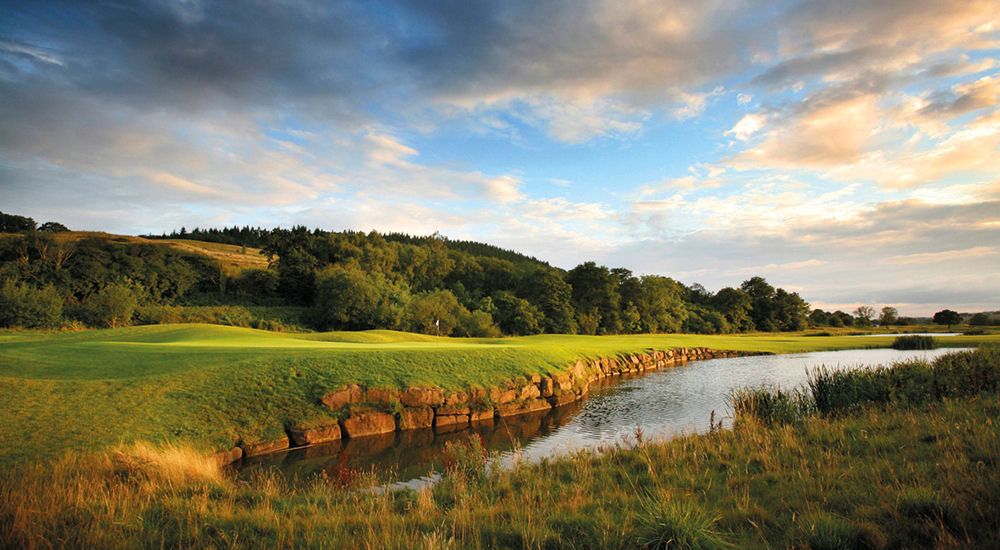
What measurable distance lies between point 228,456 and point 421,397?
6196mm

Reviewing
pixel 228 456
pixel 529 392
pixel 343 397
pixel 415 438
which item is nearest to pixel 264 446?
pixel 228 456

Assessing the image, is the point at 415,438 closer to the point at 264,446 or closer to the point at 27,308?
the point at 264,446

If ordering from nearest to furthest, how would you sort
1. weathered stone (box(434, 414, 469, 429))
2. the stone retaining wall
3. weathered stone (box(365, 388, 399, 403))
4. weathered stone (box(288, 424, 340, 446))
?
weathered stone (box(288, 424, 340, 446)), the stone retaining wall, weathered stone (box(365, 388, 399, 403)), weathered stone (box(434, 414, 469, 429))

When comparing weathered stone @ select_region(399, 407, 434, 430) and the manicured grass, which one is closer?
the manicured grass

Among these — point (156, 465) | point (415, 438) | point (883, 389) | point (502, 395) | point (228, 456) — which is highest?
point (883, 389)

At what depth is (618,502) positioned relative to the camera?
605 cm

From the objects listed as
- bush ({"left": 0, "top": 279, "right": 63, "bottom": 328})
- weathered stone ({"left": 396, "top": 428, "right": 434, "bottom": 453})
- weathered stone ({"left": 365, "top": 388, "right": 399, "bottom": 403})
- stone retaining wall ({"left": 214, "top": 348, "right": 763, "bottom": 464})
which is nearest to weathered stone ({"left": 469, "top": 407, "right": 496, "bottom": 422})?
stone retaining wall ({"left": 214, "top": 348, "right": 763, "bottom": 464})

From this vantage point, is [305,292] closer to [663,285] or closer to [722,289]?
[663,285]

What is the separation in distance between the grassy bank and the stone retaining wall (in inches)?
162

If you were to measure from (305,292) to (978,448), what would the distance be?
231 ft

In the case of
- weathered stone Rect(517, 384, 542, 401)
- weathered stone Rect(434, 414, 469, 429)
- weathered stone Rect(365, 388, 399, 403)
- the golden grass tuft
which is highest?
the golden grass tuft

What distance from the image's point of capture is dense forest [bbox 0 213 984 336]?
159ft

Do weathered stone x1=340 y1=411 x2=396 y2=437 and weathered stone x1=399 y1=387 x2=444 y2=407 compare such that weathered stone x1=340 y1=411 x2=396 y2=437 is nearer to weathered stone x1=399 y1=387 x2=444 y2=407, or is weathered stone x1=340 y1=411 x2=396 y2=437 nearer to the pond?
the pond

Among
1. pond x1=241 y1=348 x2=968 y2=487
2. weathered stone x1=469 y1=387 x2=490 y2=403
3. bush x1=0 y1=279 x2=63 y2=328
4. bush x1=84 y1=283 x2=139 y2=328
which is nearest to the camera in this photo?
pond x1=241 y1=348 x2=968 y2=487
